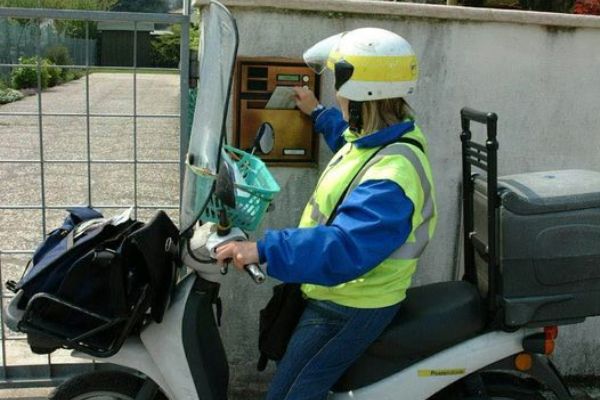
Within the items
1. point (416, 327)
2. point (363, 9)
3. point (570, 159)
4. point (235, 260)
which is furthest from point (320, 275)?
point (570, 159)

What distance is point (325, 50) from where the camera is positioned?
2.93 m

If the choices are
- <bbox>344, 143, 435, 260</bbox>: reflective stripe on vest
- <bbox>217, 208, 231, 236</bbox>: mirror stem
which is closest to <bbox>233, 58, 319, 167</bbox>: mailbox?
<bbox>344, 143, 435, 260</bbox>: reflective stripe on vest

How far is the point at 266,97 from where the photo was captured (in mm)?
3662

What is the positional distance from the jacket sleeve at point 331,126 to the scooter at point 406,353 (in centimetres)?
74

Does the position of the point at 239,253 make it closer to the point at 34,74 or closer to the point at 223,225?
the point at 223,225

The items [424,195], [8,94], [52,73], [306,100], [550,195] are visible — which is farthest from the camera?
[8,94]

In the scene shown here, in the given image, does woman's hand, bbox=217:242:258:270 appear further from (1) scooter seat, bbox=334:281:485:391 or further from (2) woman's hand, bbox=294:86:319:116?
(2) woman's hand, bbox=294:86:319:116

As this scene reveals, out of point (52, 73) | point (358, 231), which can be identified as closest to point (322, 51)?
point (358, 231)

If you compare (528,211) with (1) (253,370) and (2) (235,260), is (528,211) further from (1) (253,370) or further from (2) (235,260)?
(1) (253,370)

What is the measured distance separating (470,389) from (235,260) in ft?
3.34

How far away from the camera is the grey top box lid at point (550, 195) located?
265 centimetres

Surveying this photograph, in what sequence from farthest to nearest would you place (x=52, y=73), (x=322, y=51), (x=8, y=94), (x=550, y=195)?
(x=8, y=94)
(x=52, y=73)
(x=322, y=51)
(x=550, y=195)

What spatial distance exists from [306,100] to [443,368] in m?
1.48

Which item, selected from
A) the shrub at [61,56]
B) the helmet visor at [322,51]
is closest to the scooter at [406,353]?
the helmet visor at [322,51]
